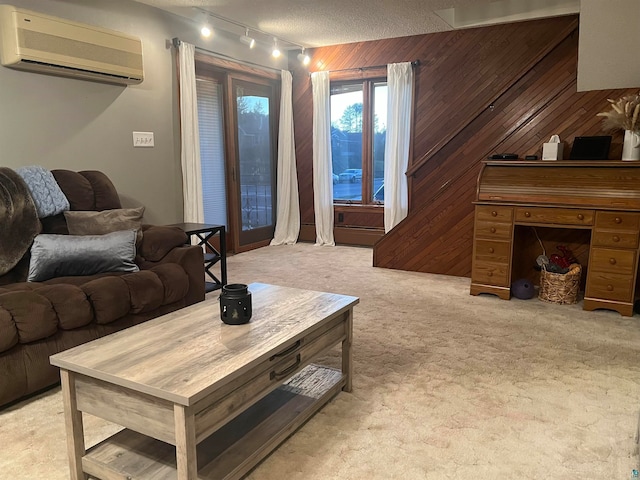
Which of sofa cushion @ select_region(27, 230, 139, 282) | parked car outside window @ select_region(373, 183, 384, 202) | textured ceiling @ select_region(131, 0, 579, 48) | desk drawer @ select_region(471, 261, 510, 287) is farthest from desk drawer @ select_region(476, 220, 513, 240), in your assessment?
sofa cushion @ select_region(27, 230, 139, 282)

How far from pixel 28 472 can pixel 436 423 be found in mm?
1606

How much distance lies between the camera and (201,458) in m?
1.69

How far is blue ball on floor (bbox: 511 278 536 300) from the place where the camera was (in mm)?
3850

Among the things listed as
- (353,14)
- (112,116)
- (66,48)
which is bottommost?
(112,116)

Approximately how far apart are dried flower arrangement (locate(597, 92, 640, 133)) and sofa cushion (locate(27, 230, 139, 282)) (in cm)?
360

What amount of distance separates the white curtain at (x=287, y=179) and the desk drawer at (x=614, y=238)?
372cm

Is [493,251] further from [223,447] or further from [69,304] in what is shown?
[69,304]

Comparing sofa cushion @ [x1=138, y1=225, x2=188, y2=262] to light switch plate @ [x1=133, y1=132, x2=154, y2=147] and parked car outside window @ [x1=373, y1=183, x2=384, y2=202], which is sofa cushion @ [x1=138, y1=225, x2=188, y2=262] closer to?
light switch plate @ [x1=133, y1=132, x2=154, y2=147]

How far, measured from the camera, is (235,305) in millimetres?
1919

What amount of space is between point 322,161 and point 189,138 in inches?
75.2

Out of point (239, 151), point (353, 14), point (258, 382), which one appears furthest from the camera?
point (239, 151)

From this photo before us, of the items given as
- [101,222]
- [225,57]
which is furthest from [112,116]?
[225,57]

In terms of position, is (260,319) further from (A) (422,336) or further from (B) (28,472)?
(A) (422,336)

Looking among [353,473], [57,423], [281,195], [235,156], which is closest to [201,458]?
[353,473]
